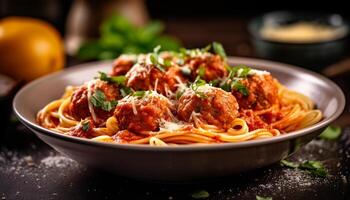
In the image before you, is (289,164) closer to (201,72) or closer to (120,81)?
(201,72)

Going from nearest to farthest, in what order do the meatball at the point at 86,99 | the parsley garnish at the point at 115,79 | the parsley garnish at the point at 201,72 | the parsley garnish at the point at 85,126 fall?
the parsley garnish at the point at 85,126
the meatball at the point at 86,99
the parsley garnish at the point at 115,79
the parsley garnish at the point at 201,72

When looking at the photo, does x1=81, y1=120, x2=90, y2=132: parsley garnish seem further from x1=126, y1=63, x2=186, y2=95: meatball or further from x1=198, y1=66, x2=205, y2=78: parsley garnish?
x1=198, y1=66, x2=205, y2=78: parsley garnish

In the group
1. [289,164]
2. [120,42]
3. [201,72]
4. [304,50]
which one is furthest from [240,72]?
[120,42]

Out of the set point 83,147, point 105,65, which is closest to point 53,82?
point 105,65

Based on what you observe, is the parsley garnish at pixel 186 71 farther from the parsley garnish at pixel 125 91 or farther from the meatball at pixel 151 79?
the parsley garnish at pixel 125 91

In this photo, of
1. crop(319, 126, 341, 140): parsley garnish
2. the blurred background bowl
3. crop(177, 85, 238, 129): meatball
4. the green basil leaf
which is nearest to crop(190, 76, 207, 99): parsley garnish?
crop(177, 85, 238, 129): meatball

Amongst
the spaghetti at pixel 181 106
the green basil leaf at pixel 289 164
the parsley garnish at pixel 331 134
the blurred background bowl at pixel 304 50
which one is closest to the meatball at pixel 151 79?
the spaghetti at pixel 181 106
